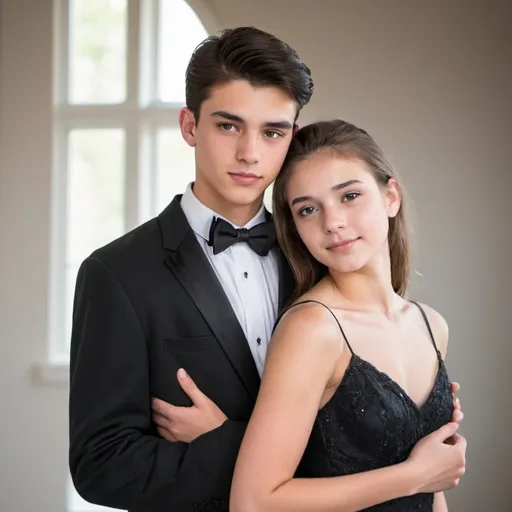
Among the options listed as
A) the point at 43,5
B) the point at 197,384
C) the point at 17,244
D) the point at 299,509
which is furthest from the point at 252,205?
the point at 43,5

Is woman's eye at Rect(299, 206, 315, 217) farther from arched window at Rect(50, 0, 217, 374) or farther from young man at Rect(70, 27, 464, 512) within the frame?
arched window at Rect(50, 0, 217, 374)

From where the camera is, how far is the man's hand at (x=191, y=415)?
152 centimetres

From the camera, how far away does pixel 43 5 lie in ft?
13.7

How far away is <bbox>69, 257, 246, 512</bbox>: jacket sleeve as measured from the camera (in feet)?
4.78

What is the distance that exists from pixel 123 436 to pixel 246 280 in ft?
1.55

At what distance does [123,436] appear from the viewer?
1.49m

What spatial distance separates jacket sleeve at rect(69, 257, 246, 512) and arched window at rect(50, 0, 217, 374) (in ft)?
8.70

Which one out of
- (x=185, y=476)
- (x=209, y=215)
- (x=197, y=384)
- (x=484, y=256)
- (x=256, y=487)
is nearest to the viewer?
(x=256, y=487)

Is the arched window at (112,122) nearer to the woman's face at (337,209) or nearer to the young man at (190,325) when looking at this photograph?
the young man at (190,325)

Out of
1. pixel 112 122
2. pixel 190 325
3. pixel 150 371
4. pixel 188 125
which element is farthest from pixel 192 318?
pixel 112 122

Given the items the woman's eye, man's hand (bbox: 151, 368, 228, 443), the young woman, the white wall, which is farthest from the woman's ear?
the white wall

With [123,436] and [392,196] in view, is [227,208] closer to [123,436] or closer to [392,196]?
[392,196]

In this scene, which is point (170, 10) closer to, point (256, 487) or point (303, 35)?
point (303, 35)

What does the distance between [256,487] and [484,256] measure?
2667 mm
